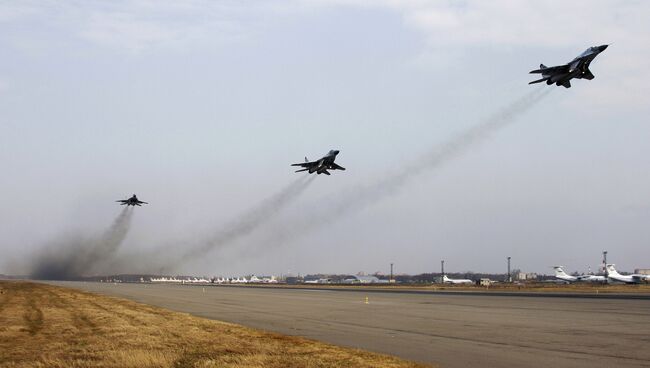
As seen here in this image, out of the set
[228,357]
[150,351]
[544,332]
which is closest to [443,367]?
[228,357]

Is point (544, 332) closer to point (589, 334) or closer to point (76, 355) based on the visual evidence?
point (589, 334)

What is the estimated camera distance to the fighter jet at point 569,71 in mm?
49469

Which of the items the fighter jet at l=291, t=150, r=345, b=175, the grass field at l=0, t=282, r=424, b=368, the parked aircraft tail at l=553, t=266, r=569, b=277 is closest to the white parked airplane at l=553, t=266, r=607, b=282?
the parked aircraft tail at l=553, t=266, r=569, b=277

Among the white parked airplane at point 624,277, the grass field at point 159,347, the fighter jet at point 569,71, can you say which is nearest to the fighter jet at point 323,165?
the fighter jet at point 569,71

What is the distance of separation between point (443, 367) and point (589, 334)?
10.8 metres

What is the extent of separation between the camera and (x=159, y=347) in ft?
67.4

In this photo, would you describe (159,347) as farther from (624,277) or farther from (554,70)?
(624,277)

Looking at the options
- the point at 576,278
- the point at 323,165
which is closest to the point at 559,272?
the point at 576,278

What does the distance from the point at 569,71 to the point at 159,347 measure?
41.6 m

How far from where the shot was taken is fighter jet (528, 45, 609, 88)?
49.5 m

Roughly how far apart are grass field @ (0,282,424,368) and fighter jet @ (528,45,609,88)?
115 ft

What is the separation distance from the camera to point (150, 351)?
19.2m

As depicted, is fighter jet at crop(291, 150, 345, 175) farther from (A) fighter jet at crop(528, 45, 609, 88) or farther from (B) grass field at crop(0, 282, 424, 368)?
(B) grass field at crop(0, 282, 424, 368)

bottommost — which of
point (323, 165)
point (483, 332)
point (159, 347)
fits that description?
point (159, 347)
